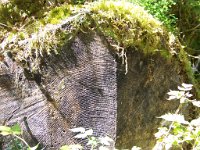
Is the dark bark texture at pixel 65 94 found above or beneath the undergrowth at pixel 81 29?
beneath

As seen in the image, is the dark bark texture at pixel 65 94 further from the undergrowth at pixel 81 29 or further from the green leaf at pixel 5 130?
the green leaf at pixel 5 130

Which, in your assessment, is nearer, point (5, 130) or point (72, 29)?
point (5, 130)

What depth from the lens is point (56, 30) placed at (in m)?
2.20

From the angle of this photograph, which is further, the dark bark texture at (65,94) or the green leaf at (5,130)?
the dark bark texture at (65,94)

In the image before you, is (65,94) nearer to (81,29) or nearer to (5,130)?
(81,29)

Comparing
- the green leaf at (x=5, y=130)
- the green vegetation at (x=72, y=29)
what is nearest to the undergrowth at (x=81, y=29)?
the green vegetation at (x=72, y=29)

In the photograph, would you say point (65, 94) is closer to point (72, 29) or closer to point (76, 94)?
point (76, 94)

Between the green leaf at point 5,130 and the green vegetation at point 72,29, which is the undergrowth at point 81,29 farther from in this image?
the green leaf at point 5,130

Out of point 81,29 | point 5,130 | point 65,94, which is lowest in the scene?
point 65,94

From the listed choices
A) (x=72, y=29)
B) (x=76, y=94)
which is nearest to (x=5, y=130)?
(x=76, y=94)

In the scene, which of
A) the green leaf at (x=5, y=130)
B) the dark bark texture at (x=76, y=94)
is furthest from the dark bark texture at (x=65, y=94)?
the green leaf at (x=5, y=130)

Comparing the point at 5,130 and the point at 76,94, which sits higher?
the point at 5,130

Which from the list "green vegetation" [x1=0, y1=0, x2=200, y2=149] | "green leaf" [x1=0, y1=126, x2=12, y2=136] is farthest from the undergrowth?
"green leaf" [x1=0, y1=126, x2=12, y2=136]

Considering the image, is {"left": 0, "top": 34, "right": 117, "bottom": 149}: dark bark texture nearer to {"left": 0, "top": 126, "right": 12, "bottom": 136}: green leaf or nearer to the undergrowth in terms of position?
the undergrowth
